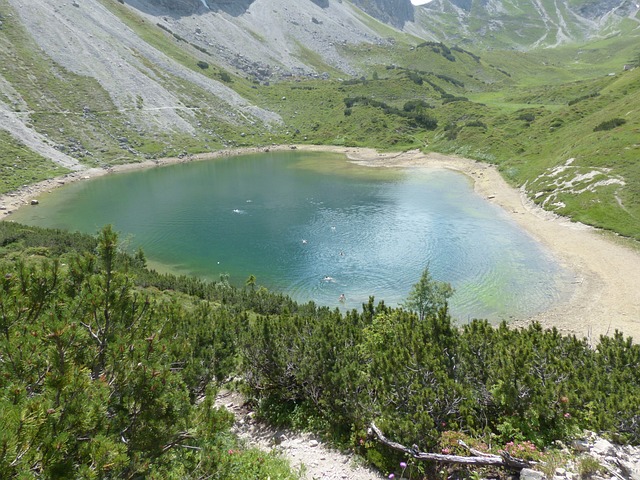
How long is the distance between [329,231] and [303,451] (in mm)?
40812

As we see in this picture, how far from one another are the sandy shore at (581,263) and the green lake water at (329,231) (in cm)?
172

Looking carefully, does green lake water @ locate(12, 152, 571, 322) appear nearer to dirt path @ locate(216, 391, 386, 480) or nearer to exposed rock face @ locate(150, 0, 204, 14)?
dirt path @ locate(216, 391, 386, 480)

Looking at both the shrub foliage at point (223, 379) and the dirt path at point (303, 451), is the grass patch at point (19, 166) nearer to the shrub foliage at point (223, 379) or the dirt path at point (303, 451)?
the dirt path at point (303, 451)

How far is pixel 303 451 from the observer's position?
1258 centimetres

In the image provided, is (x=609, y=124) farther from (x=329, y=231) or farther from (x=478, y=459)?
(x=478, y=459)

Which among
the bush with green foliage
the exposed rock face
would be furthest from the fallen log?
the exposed rock face

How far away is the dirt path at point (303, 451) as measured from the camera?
1117 centimetres

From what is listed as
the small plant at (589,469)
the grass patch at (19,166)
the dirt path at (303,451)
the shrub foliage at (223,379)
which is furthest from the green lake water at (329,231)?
the small plant at (589,469)

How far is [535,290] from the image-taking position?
34.8 metres

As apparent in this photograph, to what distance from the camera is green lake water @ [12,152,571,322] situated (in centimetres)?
3659

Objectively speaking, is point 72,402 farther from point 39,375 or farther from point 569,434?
point 569,434

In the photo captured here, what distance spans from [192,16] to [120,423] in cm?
22414

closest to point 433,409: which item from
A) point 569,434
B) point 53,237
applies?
point 569,434

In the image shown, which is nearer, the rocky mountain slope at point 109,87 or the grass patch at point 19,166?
the grass patch at point 19,166
